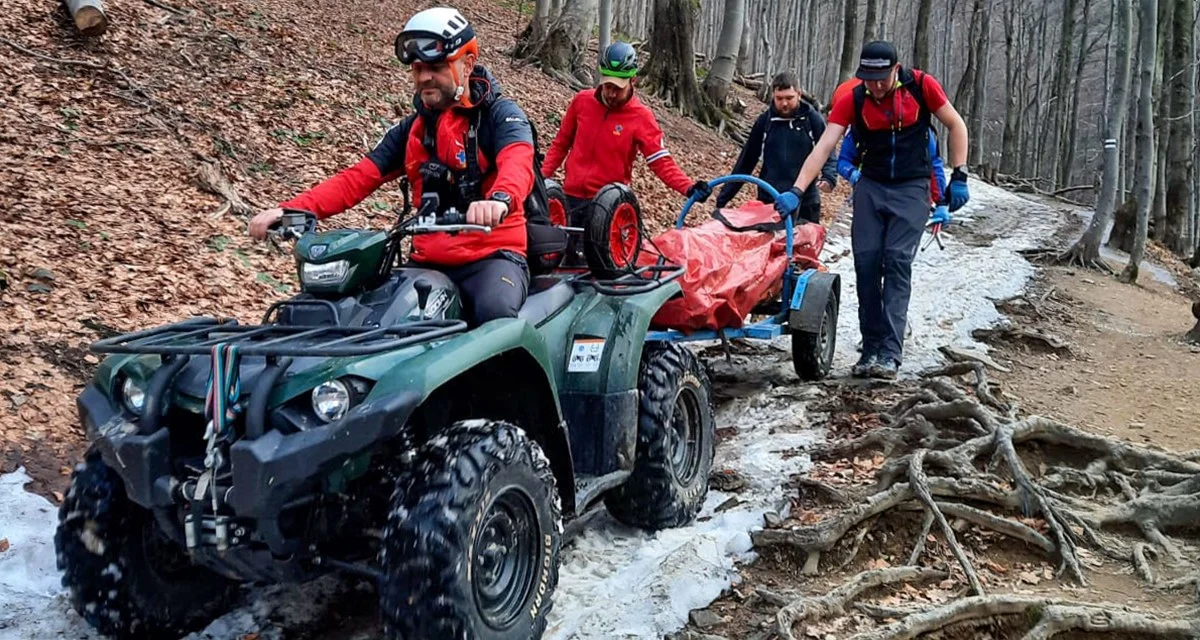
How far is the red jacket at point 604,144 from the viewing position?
673cm

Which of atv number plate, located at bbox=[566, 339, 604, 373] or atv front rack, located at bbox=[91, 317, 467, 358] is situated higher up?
atv front rack, located at bbox=[91, 317, 467, 358]

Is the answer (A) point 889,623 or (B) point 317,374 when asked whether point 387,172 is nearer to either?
(B) point 317,374

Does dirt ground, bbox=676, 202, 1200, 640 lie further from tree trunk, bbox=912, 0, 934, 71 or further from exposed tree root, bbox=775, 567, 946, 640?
tree trunk, bbox=912, 0, 934, 71

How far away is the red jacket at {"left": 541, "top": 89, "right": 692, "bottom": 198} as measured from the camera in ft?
22.1

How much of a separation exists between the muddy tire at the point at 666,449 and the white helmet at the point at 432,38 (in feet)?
5.48

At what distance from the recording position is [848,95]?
21.3 feet

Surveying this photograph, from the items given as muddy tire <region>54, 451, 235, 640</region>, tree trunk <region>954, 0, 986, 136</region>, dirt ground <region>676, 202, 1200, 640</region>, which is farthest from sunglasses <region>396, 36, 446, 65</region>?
tree trunk <region>954, 0, 986, 136</region>

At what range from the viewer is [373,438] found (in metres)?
2.71

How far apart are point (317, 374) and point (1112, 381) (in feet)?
19.5

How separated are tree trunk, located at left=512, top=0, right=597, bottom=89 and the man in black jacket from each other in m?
8.32

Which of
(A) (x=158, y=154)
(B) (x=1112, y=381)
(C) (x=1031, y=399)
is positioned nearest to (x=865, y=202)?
(C) (x=1031, y=399)

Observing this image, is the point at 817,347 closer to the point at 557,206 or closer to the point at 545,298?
the point at 557,206

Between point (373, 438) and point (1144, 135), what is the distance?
12.3 meters

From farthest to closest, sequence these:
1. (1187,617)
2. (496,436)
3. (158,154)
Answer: (158,154), (1187,617), (496,436)
